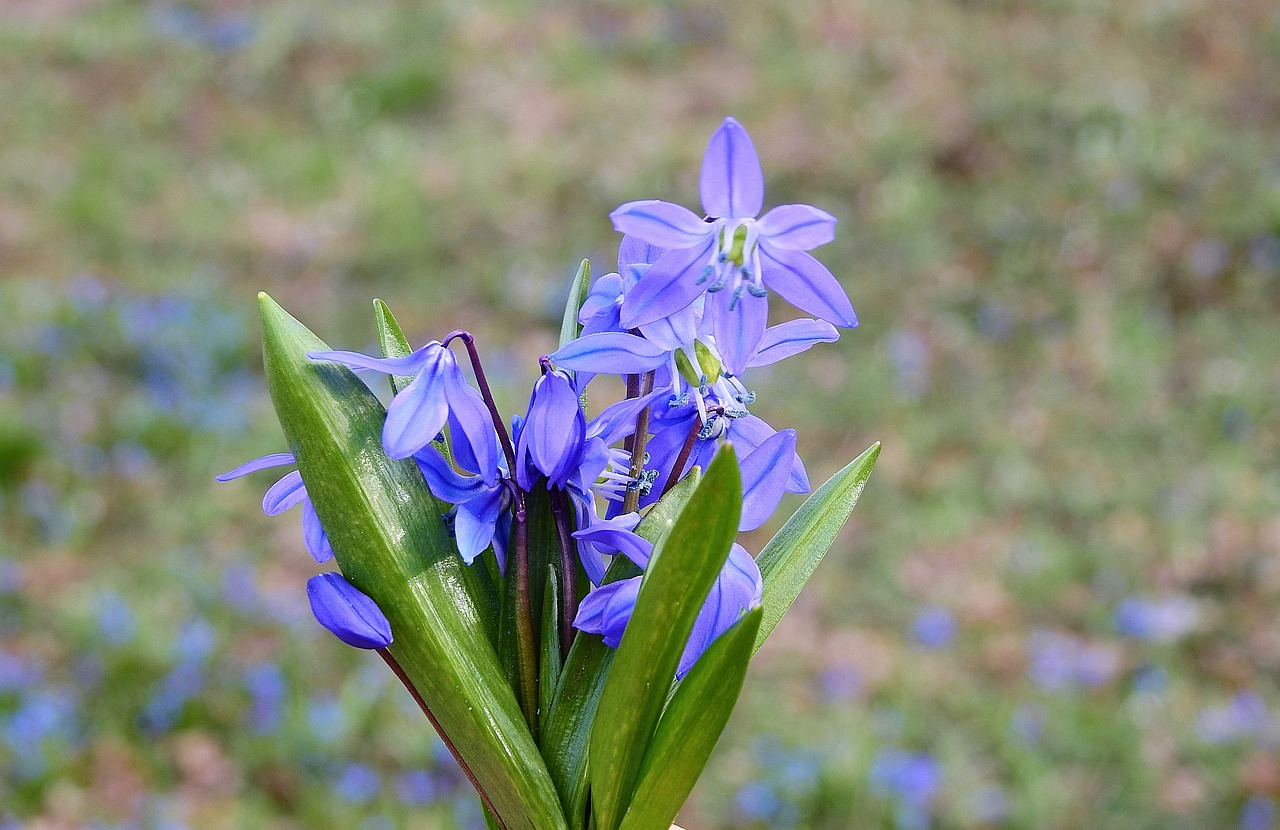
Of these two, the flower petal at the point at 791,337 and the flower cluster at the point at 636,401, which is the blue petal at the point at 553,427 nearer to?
the flower cluster at the point at 636,401

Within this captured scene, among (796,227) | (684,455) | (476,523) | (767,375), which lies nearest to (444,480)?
(476,523)

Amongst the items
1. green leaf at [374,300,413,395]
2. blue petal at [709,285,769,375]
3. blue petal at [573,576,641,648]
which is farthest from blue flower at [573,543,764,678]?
green leaf at [374,300,413,395]

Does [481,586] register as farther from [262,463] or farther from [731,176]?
[731,176]

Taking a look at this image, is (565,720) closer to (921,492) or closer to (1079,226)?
(921,492)

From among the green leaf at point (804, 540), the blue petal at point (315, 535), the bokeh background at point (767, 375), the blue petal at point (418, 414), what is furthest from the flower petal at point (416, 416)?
the bokeh background at point (767, 375)

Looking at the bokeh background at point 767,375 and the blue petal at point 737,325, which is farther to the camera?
the bokeh background at point 767,375

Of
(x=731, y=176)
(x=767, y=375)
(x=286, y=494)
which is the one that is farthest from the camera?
(x=767, y=375)

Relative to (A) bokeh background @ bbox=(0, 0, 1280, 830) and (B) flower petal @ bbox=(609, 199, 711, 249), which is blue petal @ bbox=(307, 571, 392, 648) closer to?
(B) flower petal @ bbox=(609, 199, 711, 249)
